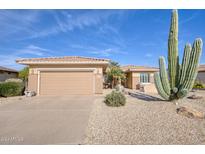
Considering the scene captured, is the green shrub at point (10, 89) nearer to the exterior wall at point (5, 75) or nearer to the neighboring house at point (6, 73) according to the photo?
the neighboring house at point (6, 73)

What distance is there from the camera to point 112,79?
80.0ft

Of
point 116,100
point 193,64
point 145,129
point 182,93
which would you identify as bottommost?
point 145,129

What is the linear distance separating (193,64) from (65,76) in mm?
10627

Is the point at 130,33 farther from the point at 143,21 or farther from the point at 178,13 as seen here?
the point at 178,13

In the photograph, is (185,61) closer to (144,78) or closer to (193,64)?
(193,64)

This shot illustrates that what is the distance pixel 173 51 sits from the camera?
8.45 m

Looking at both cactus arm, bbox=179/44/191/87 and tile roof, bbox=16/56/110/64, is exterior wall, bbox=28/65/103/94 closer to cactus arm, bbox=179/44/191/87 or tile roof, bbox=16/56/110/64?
tile roof, bbox=16/56/110/64

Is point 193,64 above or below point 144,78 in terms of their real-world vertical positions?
above

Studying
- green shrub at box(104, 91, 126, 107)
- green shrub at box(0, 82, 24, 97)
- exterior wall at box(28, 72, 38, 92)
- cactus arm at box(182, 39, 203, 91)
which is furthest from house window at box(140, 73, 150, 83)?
green shrub at box(0, 82, 24, 97)

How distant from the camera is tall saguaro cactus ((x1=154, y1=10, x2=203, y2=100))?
789 cm

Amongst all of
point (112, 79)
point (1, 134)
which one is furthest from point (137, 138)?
point (112, 79)

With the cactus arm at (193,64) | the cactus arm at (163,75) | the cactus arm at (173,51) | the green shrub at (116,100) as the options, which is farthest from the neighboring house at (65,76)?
the cactus arm at (193,64)

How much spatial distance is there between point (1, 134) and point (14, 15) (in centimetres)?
668

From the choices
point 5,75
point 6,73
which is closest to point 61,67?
point 5,75
